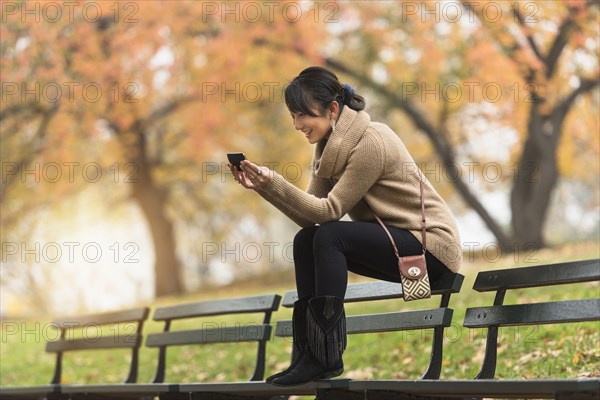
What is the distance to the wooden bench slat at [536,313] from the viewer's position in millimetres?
3830

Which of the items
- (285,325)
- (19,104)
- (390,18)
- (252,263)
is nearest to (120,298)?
(252,263)

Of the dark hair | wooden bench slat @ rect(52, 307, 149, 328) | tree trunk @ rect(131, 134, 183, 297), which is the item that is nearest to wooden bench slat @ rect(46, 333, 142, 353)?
wooden bench slat @ rect(52, 307, 149, 328)

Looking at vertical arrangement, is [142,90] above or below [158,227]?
above

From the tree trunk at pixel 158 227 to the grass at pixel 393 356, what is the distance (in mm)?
6814

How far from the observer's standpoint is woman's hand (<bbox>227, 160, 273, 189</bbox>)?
4.21 meters

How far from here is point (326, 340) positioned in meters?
4.24

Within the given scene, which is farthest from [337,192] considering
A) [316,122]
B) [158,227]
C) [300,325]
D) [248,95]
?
[158,227]

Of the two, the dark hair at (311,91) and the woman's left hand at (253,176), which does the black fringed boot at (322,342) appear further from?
the dark hair at (311,91)

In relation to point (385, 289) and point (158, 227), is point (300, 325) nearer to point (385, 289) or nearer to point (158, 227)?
point (385, 289)

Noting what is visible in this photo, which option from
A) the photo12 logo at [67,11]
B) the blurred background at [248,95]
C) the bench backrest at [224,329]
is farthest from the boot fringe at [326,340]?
the photo12 logo at [67,11]

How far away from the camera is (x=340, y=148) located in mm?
4395

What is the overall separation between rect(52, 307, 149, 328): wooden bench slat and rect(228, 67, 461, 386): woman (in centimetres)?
259

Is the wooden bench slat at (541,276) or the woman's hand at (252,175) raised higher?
the woman's hand at (252,175)

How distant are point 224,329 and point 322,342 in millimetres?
1781
